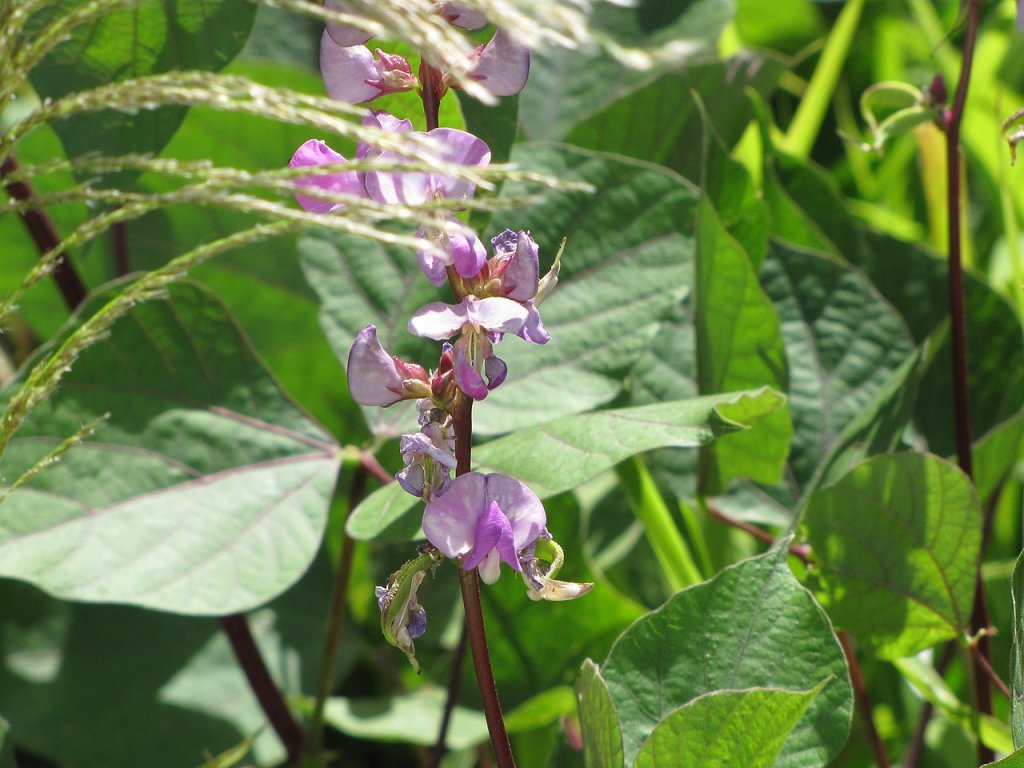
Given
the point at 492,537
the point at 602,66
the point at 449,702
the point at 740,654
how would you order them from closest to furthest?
1. the point at 492,537
2. the point at 740,654
3. the point at 449,702
4. the point at 602,66

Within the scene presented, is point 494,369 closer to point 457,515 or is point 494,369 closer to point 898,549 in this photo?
point 457,515

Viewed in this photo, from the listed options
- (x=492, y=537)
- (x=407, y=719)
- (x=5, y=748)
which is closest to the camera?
(x=492, y=537)

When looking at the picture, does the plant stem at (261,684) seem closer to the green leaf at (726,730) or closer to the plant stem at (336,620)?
the plant stem at (336,620)

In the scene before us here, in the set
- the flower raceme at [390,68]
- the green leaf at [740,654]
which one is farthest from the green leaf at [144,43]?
the green leaf at [740,654]

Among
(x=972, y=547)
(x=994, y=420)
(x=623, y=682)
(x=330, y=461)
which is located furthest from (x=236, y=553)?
(x=994, y=420)

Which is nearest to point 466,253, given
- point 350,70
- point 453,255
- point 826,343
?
point 453,255

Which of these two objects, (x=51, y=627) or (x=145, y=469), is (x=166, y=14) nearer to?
(x=145, y=469)

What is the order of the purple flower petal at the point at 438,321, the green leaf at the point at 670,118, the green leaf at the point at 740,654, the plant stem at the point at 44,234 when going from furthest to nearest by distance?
the green leaf at the point at 670,118, the plant stem at the point at 44,234, the green leaf at the point at 740,654, the purple flower petal at the point at 438,321
